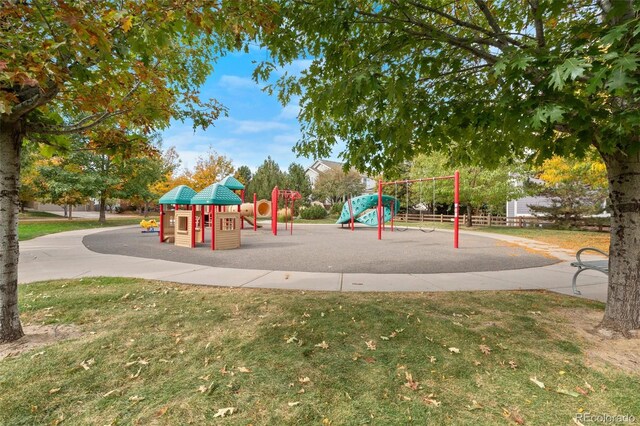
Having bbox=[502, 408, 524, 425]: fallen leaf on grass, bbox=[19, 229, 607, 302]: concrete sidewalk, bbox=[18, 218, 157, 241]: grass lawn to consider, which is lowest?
bbox=[502, 408, 524, 425]: fallen leaf on grass

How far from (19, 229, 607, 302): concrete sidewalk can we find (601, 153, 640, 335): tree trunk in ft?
5.67

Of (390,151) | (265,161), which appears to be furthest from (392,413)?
(265,161)

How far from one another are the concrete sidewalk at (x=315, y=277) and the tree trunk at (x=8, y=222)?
8.97 ft

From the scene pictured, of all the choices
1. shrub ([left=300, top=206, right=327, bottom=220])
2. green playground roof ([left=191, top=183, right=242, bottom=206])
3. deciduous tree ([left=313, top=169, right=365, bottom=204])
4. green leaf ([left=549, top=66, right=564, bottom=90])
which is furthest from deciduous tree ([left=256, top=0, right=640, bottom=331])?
deciduous tree ([left=313, top=169, right=365, bottom=204])

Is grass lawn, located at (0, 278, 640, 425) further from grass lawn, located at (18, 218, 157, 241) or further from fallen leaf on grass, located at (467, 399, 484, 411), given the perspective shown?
grass lawn, located at (18, 218, 157, 241)

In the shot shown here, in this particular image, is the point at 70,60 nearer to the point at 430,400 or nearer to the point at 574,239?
the point at 430,400

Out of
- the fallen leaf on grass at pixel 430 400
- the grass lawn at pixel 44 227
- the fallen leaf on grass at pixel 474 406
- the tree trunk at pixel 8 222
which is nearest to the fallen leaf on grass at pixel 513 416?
the fallen leaf on grass at pixel 474 406

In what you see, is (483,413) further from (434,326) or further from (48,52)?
(48,52)

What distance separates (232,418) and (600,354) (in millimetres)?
3666

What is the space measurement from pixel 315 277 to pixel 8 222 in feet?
15.6

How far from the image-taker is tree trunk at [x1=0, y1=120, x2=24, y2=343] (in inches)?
125

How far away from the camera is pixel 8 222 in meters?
3.24

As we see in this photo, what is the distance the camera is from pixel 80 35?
215 centimetres

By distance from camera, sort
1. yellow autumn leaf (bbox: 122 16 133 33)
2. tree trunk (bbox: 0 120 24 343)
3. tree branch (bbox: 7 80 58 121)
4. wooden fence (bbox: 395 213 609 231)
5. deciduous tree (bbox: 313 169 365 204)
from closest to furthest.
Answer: yellow autumn leaf (bbox: 122 16 133 33), tree branch (bbox: 7 80 58 121), tree trunk (bbox: 0 120 24 343), wooden fence (bbox: 395 213 609 231), deciduous tree (bbox: 313 169 365 204)
